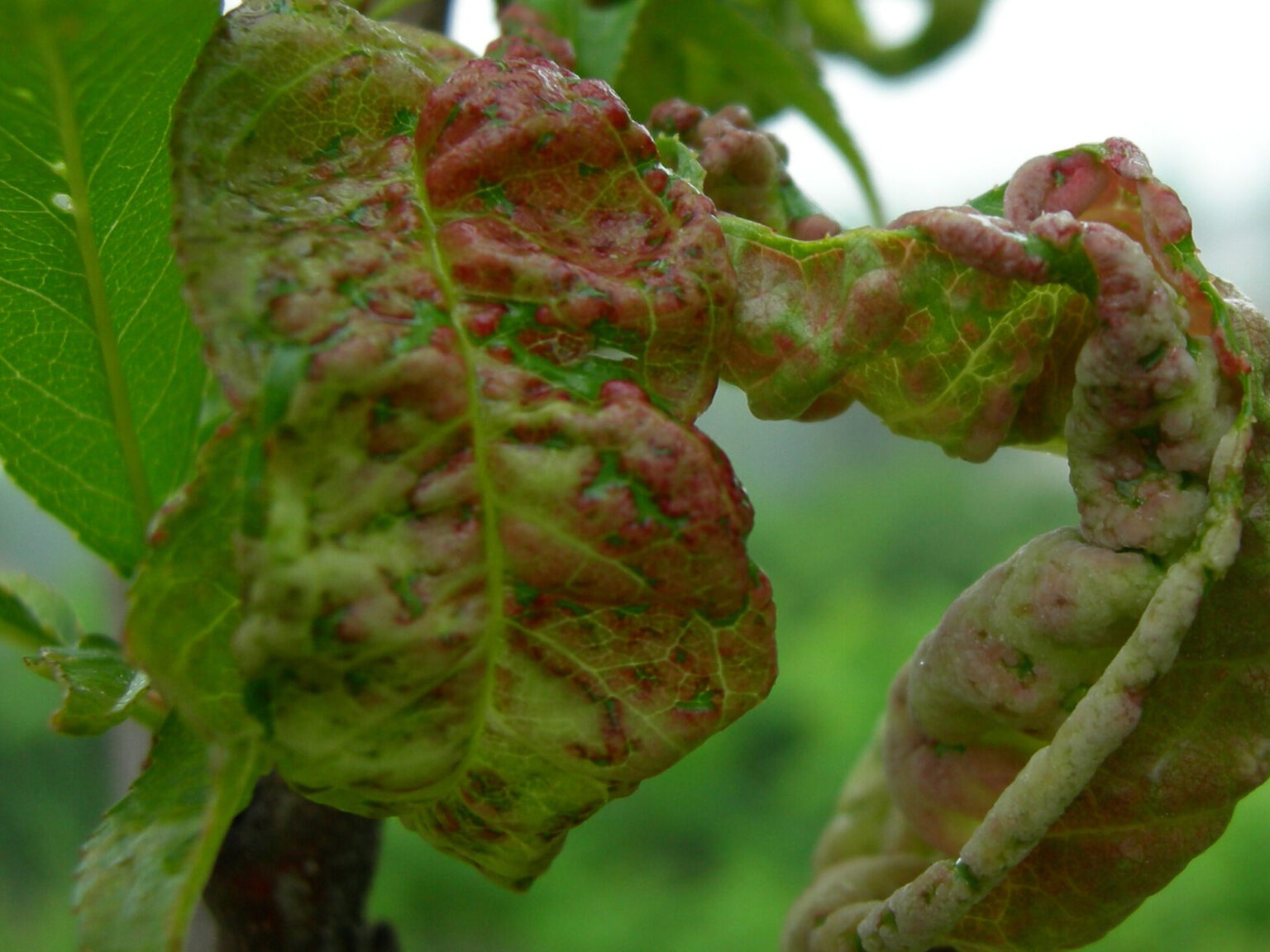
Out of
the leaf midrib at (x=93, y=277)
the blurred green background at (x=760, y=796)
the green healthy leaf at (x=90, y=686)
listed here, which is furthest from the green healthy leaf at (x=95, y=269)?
the blurred green background at (x=760, y=796)

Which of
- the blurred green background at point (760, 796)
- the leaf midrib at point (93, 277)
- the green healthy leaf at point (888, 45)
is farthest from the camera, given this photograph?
the blurred green background at point (760, 796)

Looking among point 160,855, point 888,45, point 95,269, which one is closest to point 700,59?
point 888,45

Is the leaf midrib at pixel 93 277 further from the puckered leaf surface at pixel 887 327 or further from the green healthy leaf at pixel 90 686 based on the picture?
the puckered leaf surface at pixel 887 327

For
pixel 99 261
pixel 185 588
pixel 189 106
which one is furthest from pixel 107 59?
pixel 185 588

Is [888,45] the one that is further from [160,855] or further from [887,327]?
[160,855]

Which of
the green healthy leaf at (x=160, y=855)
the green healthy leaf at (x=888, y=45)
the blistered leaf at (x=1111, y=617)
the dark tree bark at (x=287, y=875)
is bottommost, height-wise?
the dark tree bark at (x=287, y=875)

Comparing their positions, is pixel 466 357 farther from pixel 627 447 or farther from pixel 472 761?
pixel 472 761

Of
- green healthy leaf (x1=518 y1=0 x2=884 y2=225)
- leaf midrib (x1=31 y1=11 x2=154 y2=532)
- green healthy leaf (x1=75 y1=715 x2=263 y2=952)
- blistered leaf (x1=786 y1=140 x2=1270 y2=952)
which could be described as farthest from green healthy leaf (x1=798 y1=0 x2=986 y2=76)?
green healthy leaf (x1=75 y1=715 x2=263 y2=952)

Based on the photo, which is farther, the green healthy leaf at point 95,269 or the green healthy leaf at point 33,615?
the green healthy leaf at point 33,615
